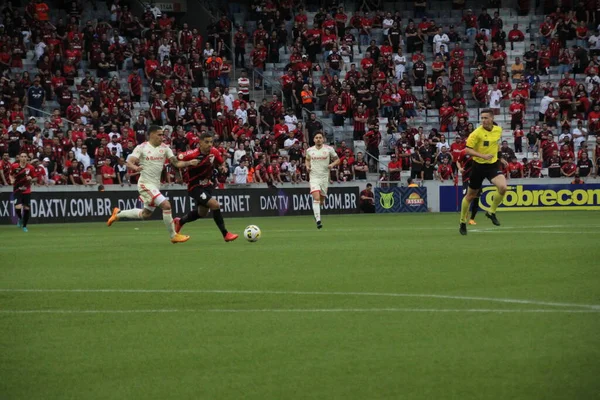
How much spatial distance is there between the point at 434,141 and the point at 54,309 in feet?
104

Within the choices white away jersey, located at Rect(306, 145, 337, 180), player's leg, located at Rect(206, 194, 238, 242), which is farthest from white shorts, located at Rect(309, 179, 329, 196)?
player's leg, located at Rect(206, 194, 238, 242)

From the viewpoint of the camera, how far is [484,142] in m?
20.2

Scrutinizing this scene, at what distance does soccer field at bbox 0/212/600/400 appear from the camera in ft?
19.5

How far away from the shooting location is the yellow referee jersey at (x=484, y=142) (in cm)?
2016

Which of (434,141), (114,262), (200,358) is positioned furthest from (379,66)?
(200,358)

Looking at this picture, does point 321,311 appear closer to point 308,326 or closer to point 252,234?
point 308,326

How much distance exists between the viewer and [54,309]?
9492mm

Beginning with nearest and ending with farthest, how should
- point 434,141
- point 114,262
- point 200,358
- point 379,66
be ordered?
1. point 200,358
2. point 114,262
3. point 434,141
4. point 379,66

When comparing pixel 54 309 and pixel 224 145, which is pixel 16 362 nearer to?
pixel 54 309

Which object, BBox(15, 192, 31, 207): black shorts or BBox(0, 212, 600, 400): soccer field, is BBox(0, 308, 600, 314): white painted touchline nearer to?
BBox(0, 212, 600, 400): soccer field

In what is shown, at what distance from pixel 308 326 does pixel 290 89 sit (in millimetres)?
34259

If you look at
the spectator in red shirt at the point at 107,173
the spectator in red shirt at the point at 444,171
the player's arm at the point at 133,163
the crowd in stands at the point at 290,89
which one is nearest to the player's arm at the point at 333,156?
the player's arm at the point at 133,163

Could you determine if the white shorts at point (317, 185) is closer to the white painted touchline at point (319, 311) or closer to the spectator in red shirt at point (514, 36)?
the white painted touchline at point (319, 311)

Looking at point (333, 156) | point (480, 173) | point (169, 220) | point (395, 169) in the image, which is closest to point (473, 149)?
point (480, 173)
